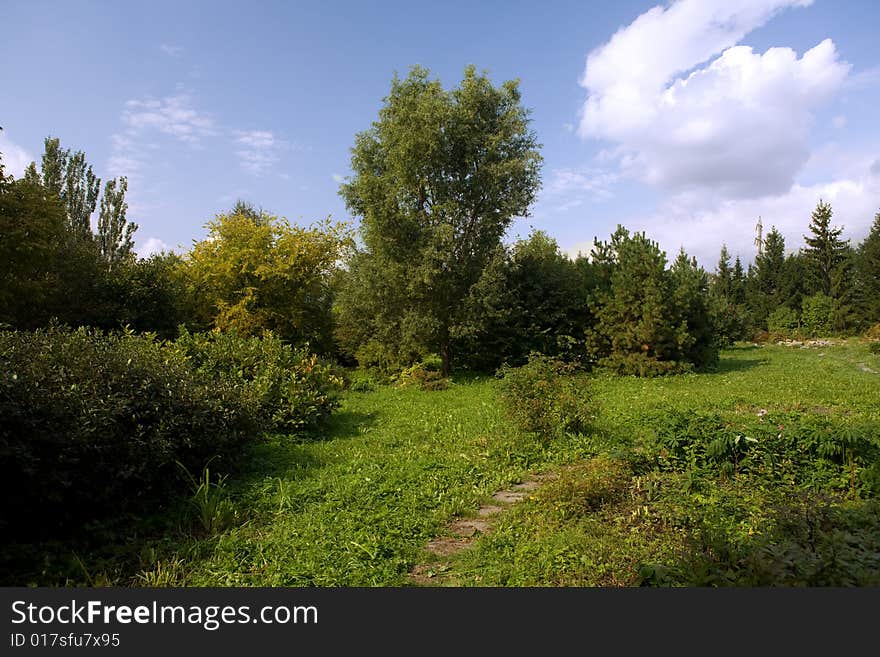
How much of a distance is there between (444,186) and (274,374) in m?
8.73

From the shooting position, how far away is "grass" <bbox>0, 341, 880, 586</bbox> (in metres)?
3.50

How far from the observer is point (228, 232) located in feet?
59.7

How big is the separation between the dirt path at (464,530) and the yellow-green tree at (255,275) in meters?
13.8

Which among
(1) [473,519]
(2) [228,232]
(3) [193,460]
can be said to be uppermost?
(2) [228,232]

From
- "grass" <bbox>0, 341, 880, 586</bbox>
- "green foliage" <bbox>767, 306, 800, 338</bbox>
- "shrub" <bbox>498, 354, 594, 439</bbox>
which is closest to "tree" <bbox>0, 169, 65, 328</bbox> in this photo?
"grass" <bbox>0, 341, 880, 586</bbox>

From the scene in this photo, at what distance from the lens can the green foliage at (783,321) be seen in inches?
1405

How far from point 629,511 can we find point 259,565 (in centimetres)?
288

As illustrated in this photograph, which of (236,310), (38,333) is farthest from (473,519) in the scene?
(236,310)

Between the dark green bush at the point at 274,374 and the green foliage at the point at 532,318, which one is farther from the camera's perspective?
the green foliage at the point at 532,318

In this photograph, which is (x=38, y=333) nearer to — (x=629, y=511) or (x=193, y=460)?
(x=193, y=460)

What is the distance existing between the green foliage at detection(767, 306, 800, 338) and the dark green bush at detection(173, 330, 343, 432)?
114 feet

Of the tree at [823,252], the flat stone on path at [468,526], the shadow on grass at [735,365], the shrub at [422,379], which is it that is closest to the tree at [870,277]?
the tree at [823,252]

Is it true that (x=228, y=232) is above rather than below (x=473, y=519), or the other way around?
above

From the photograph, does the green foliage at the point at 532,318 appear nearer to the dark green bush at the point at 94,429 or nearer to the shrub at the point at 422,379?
the shrub at the point at 422,379
